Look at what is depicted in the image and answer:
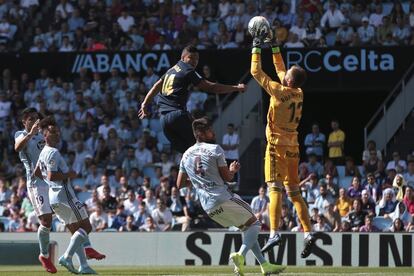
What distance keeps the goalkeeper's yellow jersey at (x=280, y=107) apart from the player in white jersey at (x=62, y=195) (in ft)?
9.79

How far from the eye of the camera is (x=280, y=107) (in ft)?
48.4

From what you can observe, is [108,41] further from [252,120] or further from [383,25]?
[383,25]

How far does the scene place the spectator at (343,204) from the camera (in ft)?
77.7

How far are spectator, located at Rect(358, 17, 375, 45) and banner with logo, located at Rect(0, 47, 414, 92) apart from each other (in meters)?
0.35

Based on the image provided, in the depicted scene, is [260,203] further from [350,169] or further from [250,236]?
[250,236]

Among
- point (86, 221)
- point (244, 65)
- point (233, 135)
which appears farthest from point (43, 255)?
point (244, 65)

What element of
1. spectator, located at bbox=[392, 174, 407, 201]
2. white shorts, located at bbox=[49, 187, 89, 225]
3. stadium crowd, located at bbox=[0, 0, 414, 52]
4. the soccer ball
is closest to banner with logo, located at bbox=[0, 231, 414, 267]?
spectator, located at bbox=[392, 174, 407, 201]

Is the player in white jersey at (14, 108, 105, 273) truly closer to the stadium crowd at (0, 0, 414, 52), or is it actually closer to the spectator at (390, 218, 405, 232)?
the spectator at (390, 218, 405, 232)

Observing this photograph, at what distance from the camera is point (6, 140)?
2998cm

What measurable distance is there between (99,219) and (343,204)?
5.61m

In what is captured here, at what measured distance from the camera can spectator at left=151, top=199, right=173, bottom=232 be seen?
24609mm

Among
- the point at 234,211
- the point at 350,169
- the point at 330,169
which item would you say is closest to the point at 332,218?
the point at 330,169

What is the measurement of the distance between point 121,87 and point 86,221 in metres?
14.2

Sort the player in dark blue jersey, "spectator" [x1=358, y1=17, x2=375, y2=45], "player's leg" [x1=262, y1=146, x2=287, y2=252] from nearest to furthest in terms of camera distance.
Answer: "player's leg" [x1=262, y1=146, x2=287, y2=252] < the player in dark blue jersey < "spectator" [x1=358, y1=17, x2=375, y2=45]
